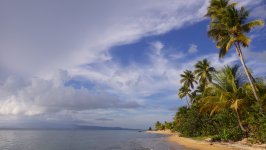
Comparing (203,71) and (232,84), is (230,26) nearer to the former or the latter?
(232,84)

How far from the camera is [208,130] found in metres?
38.8

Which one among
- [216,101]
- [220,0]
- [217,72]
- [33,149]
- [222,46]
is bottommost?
[33,149]

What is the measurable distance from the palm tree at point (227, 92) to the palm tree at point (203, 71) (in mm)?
24773

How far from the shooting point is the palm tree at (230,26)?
91.4 ft

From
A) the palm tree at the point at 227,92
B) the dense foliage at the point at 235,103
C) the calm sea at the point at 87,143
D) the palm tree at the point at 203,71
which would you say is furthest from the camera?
the palm tree at the point at 203,71

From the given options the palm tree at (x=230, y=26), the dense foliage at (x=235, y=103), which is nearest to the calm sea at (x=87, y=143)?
the dense foliage at (x=235, y=103)

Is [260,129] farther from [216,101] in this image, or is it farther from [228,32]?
[228,32]

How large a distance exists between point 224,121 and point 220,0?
14.3 meters

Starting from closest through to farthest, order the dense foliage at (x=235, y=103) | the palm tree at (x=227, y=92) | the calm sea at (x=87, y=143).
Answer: the dense foliage at (x=235, y=103)
the palm tree at (x=227, y=92)
the calm sea at (x=87, y=143)

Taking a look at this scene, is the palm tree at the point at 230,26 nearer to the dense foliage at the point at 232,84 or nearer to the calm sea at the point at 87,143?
the dense foliage at the point at 232,84

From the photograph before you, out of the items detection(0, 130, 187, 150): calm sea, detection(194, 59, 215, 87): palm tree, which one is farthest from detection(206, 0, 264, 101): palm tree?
detection(194, 59, 215, 87): palm tree

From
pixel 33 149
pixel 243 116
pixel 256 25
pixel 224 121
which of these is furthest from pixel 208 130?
pixel 33 149

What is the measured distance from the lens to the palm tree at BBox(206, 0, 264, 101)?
1096 inches

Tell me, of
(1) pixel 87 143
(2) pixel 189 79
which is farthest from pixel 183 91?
(1) pixel 87 143
